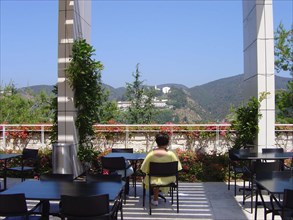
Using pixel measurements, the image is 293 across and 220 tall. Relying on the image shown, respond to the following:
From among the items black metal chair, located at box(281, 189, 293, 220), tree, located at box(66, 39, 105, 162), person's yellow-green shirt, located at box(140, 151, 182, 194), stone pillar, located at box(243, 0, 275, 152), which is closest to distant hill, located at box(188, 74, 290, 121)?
tree, located at box(66, 39, 105, 162)

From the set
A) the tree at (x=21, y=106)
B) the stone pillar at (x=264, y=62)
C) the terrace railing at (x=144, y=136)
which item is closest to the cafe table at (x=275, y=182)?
the stone pillar at (x=264, y=62)

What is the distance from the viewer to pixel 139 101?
17.2 metres

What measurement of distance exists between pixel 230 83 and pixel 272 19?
37657 millimetres

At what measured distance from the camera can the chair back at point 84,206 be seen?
3.24 m

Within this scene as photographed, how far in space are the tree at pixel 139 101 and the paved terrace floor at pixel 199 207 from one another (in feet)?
30.3

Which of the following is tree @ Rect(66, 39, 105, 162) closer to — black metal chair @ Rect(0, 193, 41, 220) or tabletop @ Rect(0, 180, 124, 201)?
tabletop @ Rect(0, 180, 124, 201)

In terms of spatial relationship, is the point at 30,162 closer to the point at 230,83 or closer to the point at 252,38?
the point at 252,38

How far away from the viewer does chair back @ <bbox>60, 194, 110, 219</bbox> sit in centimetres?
324

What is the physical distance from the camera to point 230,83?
4416cm

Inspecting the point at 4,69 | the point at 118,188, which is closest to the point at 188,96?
the point at 4,69

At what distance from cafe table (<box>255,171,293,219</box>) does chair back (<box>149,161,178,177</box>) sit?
1502 millimetres

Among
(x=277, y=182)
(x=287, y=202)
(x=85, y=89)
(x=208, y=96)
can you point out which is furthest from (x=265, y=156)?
(x=208, y=96)

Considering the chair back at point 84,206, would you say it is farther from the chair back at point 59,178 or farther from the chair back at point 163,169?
the chair back at point 163,169

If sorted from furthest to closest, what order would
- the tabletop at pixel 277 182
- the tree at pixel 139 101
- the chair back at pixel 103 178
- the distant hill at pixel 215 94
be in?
1. the distant hill at pixel 215 94
2. the tree at pixel 139 101
3. the chair back at pixel 103 178
4. the tabletop at pixel 277 182
